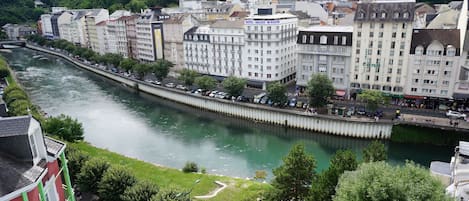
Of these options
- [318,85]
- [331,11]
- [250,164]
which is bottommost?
[250,164]

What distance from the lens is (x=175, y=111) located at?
77562 millimetres

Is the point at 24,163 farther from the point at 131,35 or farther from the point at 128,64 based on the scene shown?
the point at 131,35

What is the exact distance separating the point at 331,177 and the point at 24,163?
20574mm

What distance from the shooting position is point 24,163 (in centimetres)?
1858

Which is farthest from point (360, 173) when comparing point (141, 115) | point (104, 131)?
point (141, 115)

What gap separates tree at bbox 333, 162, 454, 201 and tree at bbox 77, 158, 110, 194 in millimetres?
22041

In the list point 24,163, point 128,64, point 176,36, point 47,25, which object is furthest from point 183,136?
point 47,25

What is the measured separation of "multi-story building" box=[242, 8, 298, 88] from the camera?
74438 millimetres

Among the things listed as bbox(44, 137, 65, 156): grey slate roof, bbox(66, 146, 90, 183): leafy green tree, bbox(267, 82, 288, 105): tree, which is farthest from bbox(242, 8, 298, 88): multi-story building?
bbox(44, 137, 65, 156): grey slate roof

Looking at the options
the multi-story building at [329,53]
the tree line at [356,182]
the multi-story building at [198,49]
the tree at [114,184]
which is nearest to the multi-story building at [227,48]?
the multi-story building at [198,49]

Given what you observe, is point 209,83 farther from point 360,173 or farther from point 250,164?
point 360,173

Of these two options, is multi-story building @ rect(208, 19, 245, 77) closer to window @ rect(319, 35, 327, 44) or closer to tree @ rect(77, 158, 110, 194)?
window @ rect(319, 35, 327, 44)

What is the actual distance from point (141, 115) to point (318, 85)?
123 feet

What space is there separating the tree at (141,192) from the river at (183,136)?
65.2ft
